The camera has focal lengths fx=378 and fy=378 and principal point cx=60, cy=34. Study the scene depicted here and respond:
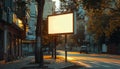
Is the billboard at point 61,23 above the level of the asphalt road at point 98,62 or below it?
above

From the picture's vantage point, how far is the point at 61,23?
3831cm

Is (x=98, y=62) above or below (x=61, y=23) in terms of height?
below

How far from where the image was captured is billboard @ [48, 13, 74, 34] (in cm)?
3723

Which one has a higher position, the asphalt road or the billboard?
the billboard

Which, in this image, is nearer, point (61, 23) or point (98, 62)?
point (61, 23)

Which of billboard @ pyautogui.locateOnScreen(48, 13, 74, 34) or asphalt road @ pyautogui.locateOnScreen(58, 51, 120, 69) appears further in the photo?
billboard @ pyautogui.locateOnScreen(48, 13, 74, 34)

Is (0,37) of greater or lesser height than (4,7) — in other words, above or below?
below

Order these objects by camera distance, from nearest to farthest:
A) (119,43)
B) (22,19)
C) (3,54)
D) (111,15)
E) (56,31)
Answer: (3,54) → (56,31) → (22,19) → (111,15) → (119,43)

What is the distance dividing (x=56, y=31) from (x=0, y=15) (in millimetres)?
9575

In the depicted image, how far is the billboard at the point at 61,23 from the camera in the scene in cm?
3723

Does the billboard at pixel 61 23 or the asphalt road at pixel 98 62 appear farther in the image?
the billboard at pixel 61 23

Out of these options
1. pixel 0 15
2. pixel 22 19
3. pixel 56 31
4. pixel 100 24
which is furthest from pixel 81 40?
pixel 0 15

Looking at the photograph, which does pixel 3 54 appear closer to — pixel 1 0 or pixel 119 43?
pixel 1 0

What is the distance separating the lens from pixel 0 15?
3112 centimetres
